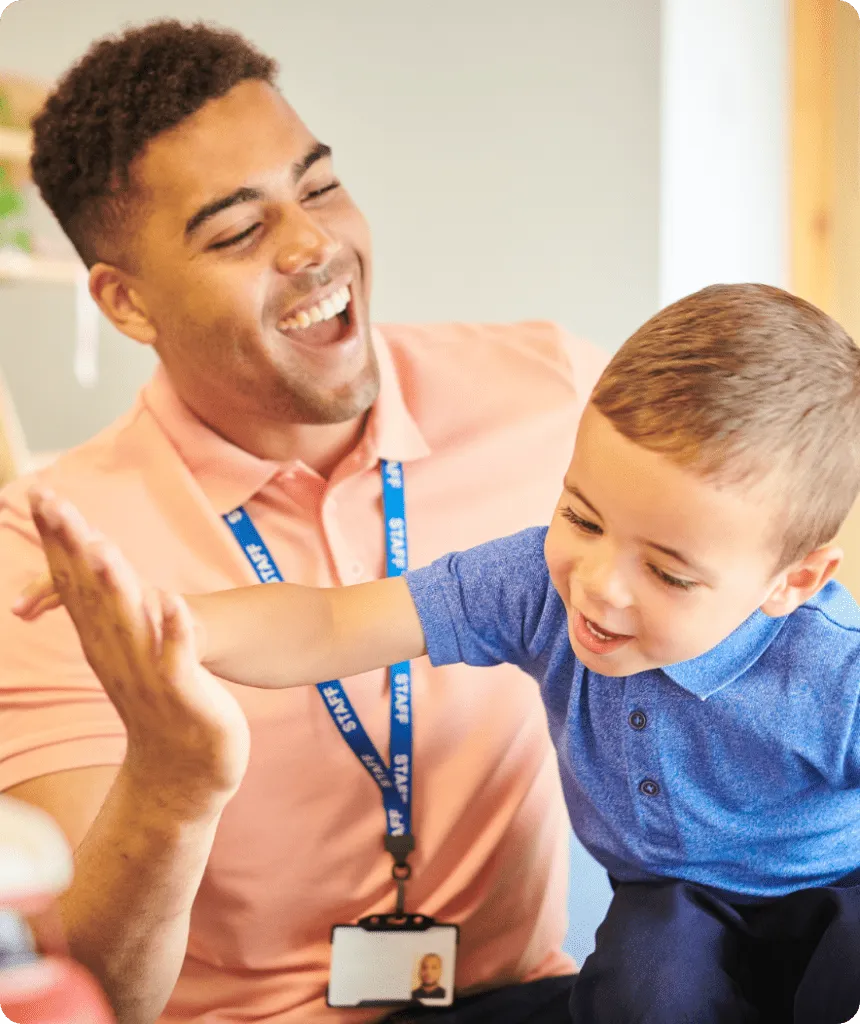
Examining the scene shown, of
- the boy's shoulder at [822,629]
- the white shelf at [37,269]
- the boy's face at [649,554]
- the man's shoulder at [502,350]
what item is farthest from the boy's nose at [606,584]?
the white shelf at [37,269]

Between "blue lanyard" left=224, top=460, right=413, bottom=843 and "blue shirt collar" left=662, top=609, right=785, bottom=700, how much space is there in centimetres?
17

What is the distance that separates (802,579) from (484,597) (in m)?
0.17

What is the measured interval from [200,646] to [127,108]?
0.29m

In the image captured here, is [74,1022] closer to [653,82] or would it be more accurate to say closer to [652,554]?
[652,554]

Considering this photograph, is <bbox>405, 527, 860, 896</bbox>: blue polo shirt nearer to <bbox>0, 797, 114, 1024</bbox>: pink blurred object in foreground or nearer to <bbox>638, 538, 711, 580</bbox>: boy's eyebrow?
<bbox>638, 538, 711, 580</bbox>: boy's eyebrow

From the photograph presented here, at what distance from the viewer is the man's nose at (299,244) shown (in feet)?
2.04

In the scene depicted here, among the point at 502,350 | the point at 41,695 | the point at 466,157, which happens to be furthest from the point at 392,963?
the point at 466,157

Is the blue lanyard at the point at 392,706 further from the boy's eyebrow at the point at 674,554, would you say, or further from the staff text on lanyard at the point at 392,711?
the boy's eyebrow at the point at 674,554

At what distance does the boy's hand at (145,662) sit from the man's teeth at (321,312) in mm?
207

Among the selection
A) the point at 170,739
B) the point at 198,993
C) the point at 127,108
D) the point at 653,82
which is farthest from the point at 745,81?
the point at 198,993

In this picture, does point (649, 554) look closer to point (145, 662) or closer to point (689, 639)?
point (689, 639)

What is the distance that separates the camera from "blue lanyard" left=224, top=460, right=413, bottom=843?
667mm

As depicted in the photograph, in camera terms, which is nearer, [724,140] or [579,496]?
[579,496]

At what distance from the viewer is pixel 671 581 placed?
20.8 inches
